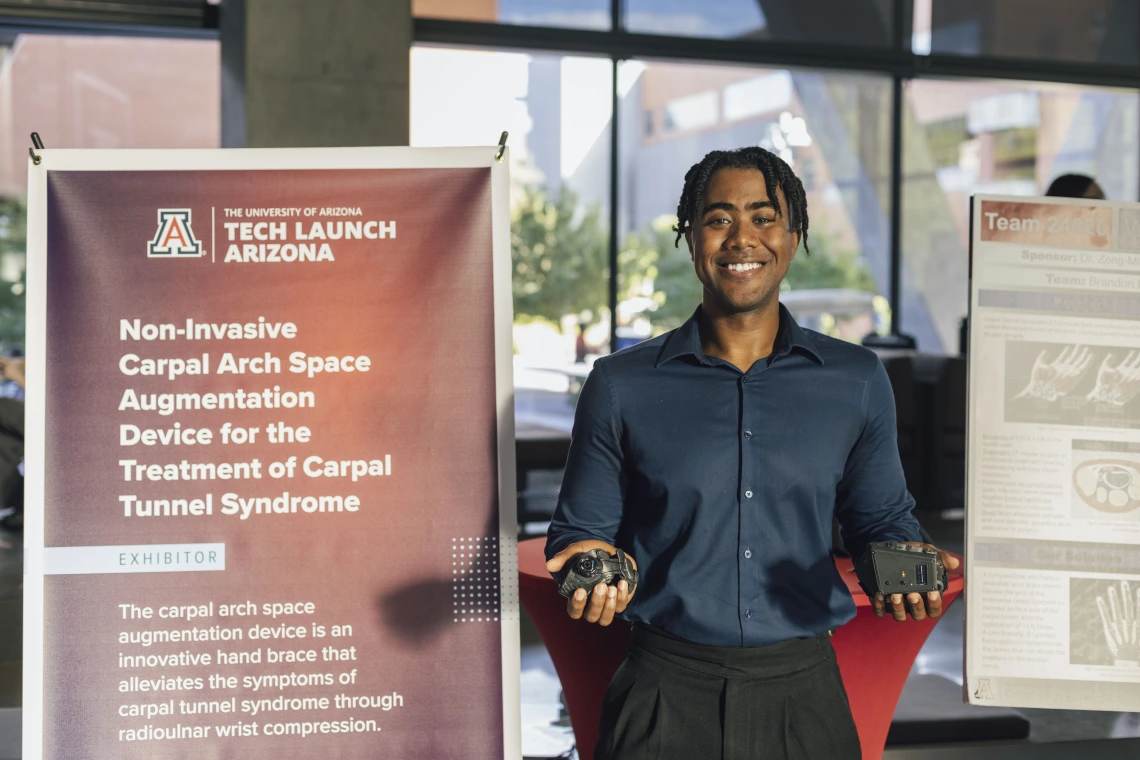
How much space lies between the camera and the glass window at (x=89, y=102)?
20.0ft

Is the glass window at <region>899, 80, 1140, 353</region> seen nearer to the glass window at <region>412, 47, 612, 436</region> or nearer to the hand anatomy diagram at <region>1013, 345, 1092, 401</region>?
the glass window at <region>412, 47, 612, 436</region>

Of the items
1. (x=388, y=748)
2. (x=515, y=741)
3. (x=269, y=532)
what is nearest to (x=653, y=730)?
(x=515, y=741)

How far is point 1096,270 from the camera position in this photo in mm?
2201

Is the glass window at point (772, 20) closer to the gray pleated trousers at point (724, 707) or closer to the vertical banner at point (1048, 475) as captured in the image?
the vertical banner at point (1048, 475)

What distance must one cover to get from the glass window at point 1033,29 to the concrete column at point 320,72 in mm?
3795

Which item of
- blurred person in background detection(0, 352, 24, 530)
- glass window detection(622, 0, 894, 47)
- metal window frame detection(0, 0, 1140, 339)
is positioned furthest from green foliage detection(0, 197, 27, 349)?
glass window detection(622, 0, 894, 47)

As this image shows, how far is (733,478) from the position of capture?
165cm

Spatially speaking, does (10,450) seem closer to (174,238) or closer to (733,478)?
(174,238)

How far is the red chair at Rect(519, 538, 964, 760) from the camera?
7.63ft

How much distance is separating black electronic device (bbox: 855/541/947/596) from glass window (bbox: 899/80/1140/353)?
255 inches

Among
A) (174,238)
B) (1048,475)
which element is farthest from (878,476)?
(174,238)

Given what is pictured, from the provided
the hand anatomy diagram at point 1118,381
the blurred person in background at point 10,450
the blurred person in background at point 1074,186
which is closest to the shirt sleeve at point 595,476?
the hand anatomy diagram at point 1118,381

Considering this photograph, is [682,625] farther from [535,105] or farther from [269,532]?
[535,105]

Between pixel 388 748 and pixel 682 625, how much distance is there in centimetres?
71
